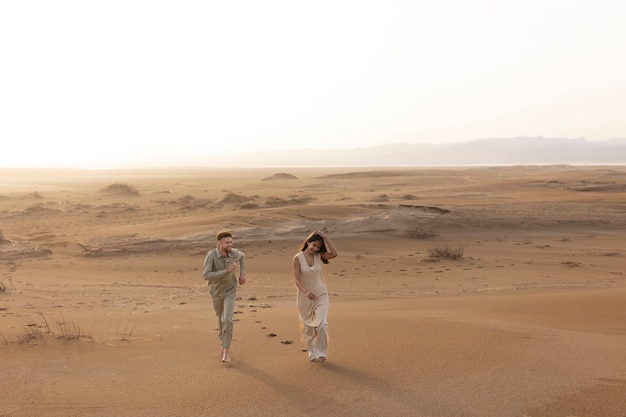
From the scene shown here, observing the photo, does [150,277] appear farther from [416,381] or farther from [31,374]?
[416,381]

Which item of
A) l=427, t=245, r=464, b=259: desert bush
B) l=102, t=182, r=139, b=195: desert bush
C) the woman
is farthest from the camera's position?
l=102, t=182, r=139, b=195: desert bush

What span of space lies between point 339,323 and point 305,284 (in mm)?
2056

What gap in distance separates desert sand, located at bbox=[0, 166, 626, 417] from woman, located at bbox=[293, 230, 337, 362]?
23 cm

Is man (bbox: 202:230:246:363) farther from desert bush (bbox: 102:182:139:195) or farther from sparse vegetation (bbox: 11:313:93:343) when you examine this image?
desert bush (bbox: 102:182:139:195)

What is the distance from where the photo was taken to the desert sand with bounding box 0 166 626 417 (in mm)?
5395

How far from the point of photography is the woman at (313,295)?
21.1 feet

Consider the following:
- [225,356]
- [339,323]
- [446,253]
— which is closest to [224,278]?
[225,356]

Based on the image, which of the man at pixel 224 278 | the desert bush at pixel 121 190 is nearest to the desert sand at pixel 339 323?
the man at pixel 224 278

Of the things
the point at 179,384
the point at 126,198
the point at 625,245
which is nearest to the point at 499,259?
the point at 625,245

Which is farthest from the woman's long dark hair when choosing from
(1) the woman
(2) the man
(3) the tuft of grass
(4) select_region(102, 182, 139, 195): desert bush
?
(4) select_region(102, 182, 139, 195): desert bush

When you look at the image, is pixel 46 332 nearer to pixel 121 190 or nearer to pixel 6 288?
pixel 6 288

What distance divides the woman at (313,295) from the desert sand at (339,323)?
0.74 feet

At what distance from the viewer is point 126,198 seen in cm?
3769

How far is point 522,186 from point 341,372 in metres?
34.9
